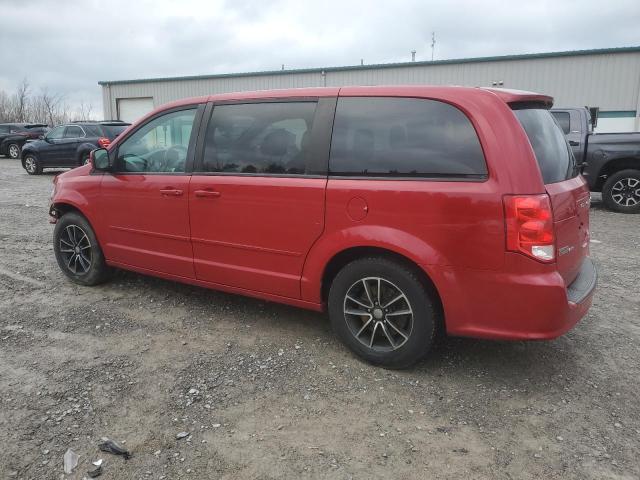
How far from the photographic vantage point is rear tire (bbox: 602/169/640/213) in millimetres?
9133

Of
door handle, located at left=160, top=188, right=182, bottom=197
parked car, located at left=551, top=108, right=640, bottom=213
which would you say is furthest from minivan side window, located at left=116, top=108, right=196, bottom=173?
parked car, located at left=551, top=108, right=640, bottom=213

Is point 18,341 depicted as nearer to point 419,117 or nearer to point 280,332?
point 280,332

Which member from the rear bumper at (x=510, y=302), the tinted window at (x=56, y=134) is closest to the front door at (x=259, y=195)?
the rear bumper at (x=510, y=302)

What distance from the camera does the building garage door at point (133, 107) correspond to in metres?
29.1

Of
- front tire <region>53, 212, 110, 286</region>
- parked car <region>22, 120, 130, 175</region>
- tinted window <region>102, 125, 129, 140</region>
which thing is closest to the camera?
front tire <region>53, 212, 110, 286</region>

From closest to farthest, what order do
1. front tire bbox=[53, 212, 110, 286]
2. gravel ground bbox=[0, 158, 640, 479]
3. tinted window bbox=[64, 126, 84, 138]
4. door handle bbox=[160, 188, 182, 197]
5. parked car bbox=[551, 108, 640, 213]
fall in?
gravel ground bbox=[0, 158, 640, 479] < door handle bbox=[160, 188, 182, 197] < front tire bbox=[53, 212, 110, 286] < parked car bbox=[551, 108, 640, 213] < tinted window bbox=[64, 126, 84, 138]

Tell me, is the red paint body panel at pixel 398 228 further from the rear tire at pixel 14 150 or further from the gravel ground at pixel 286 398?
the rear tire at pixel 14 150

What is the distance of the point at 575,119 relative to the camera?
373 inches

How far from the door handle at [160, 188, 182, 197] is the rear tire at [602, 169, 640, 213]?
27.0ft

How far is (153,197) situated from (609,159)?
825cm

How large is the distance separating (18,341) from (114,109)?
2967 cm

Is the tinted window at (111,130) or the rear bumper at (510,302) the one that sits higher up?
the tinted window at (111,130)

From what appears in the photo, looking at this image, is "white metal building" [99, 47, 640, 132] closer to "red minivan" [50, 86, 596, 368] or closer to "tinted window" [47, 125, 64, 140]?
"tinted window" [47, 125, 64, 140]

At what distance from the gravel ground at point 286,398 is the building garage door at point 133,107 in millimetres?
26773
